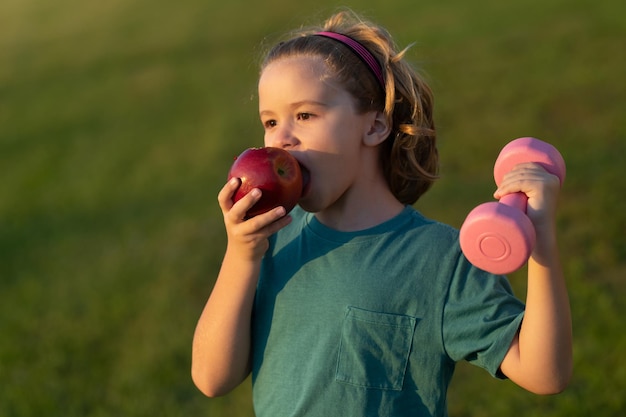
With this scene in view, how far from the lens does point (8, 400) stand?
4547 millimetres

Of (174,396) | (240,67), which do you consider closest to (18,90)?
(240,67)

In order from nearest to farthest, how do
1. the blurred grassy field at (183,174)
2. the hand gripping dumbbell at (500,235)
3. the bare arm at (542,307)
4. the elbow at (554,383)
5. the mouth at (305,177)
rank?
the hand gripping dumbbell at (500,235)
the bare arm at (542,307)
the elbow at (554,383)
the mouth at (305,177)
the blurred grassy field at (183,174)

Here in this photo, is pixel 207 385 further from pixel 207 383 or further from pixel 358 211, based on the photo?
pixel 358 211

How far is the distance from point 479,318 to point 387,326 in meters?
0.24

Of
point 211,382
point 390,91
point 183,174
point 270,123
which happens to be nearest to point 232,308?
point 211,382

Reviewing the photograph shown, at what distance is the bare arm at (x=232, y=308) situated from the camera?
2180 mm

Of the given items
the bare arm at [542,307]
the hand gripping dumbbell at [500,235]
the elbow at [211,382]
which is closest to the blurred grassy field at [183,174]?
the elbow at [211,382]

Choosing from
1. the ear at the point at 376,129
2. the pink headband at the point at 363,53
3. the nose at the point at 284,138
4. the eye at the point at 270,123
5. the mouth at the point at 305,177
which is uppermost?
the pink headband at the point at 363,53

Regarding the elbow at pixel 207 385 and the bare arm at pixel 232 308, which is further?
the elbow at pixel 207 385

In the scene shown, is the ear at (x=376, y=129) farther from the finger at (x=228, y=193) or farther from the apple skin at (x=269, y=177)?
the finger at (x=228, y=193)

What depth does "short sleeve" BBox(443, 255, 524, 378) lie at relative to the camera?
2088 mm

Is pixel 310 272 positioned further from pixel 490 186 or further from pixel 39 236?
pixel 39 236

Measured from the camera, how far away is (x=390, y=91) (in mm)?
2426

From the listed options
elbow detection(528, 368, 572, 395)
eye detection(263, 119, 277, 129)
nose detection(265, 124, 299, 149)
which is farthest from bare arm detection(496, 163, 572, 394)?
eye detection(263, 119, 277, 129)
